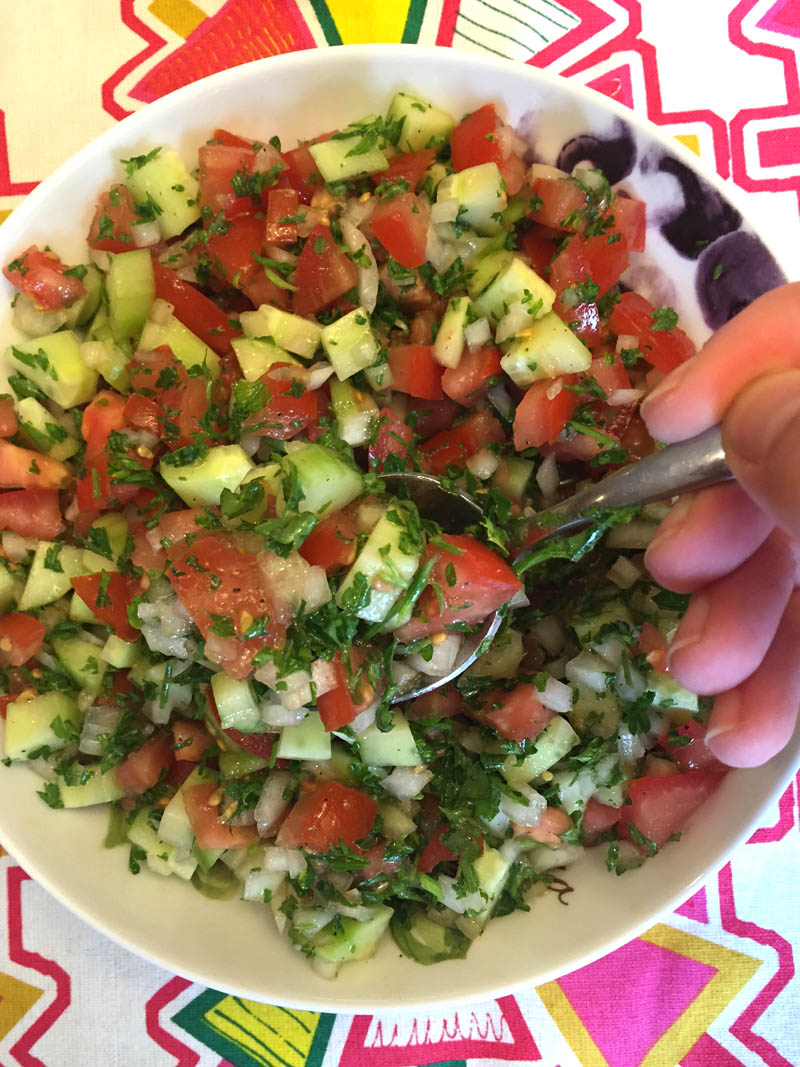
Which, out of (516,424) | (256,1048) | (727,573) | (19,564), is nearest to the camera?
(727,573)

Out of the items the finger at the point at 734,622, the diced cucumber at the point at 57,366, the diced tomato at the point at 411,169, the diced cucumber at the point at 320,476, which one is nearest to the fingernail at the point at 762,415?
the finger at the point at 734,622

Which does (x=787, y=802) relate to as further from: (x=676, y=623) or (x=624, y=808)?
(x=676, y=623)

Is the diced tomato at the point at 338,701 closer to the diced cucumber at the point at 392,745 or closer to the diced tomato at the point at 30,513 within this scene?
the diced cucumber at the point at 392,745

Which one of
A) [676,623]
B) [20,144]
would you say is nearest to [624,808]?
[676,623]

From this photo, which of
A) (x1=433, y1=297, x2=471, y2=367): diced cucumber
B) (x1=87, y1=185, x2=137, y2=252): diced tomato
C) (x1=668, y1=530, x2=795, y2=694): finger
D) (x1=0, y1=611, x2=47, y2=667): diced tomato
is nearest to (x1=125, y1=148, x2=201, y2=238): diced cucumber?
(x1=87, y1=185, x2=137, y2=252): diced tomato

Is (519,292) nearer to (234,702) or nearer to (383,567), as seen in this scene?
(383,567)
